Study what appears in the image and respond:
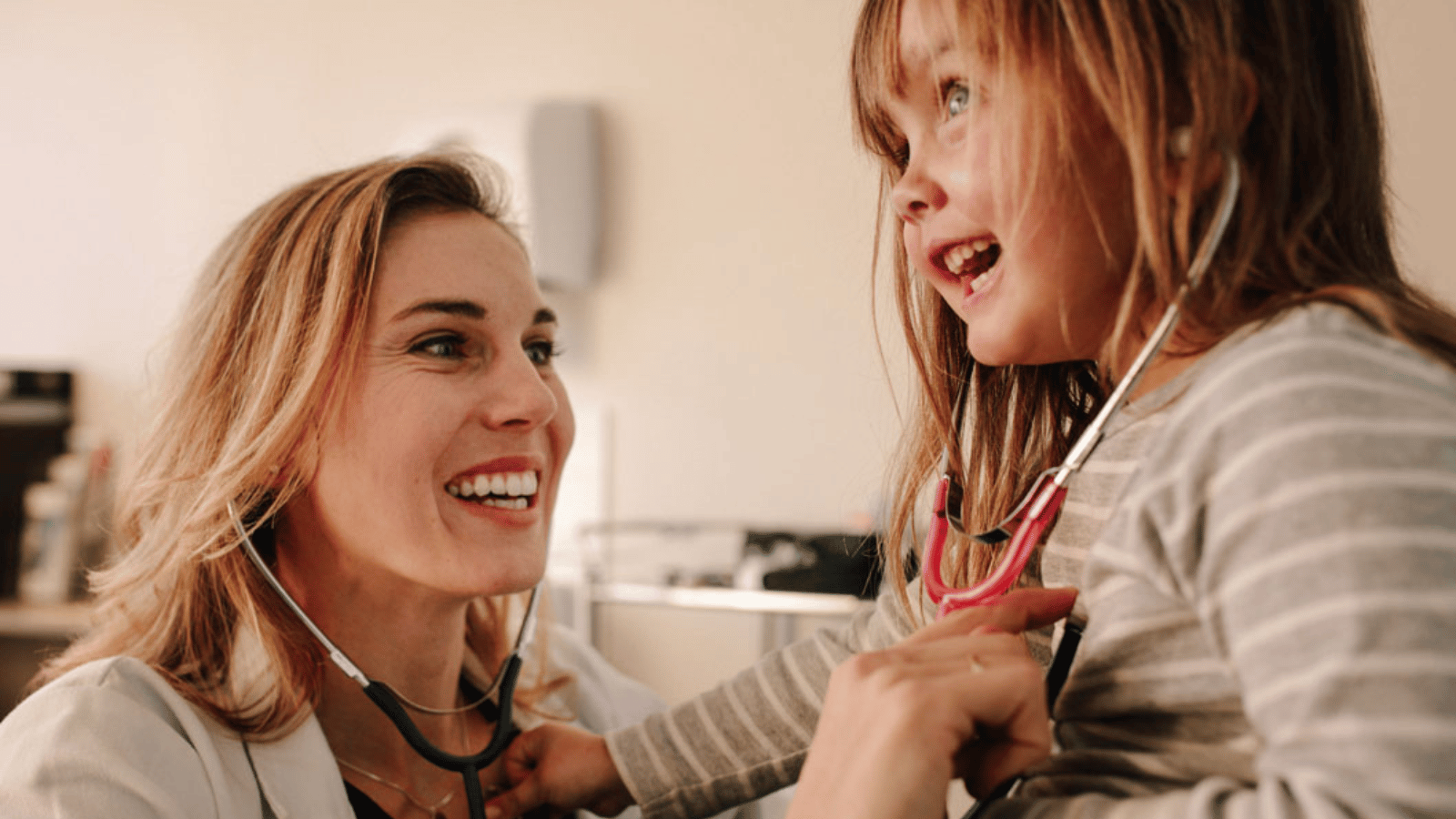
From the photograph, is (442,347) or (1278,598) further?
(442,347)

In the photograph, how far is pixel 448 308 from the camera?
1.12 m

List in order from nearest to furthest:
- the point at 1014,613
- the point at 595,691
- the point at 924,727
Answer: the point at 924,727 < the point at 1014,613 < the point at 595,691

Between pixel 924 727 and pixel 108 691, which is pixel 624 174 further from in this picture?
pixel 924 727

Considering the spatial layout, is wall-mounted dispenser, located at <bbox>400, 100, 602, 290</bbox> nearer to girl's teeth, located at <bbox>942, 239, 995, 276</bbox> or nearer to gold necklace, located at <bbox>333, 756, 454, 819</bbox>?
gold necklace, located at <bbox>333, 756, 454, 819</bbox>

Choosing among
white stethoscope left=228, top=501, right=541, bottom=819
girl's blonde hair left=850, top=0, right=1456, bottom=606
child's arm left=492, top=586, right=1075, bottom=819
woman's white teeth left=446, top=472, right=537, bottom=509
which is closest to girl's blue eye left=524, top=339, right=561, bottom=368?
woman's white teeth left=446, top=472, right=537, bottom=509

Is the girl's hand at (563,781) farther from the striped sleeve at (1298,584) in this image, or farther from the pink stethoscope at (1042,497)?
the striped sleeve at (1298,584)

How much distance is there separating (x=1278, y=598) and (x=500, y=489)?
810 mm

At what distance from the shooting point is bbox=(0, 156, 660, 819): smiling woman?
106cm

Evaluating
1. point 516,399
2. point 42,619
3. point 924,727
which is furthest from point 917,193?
point 42,619

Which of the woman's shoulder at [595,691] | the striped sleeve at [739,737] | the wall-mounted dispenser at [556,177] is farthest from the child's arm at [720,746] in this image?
the wall-mounted dispenser at [556,177]

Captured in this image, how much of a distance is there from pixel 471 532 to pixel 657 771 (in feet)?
0.98

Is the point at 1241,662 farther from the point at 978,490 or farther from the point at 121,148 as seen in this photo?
the point at 121,148

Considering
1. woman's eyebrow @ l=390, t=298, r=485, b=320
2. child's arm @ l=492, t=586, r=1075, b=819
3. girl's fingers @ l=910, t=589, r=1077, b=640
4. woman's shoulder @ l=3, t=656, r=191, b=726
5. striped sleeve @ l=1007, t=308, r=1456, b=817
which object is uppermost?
striped sleeve @ l=1007, t=308, r=1456, b=817

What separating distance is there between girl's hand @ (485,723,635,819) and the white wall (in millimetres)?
1328
